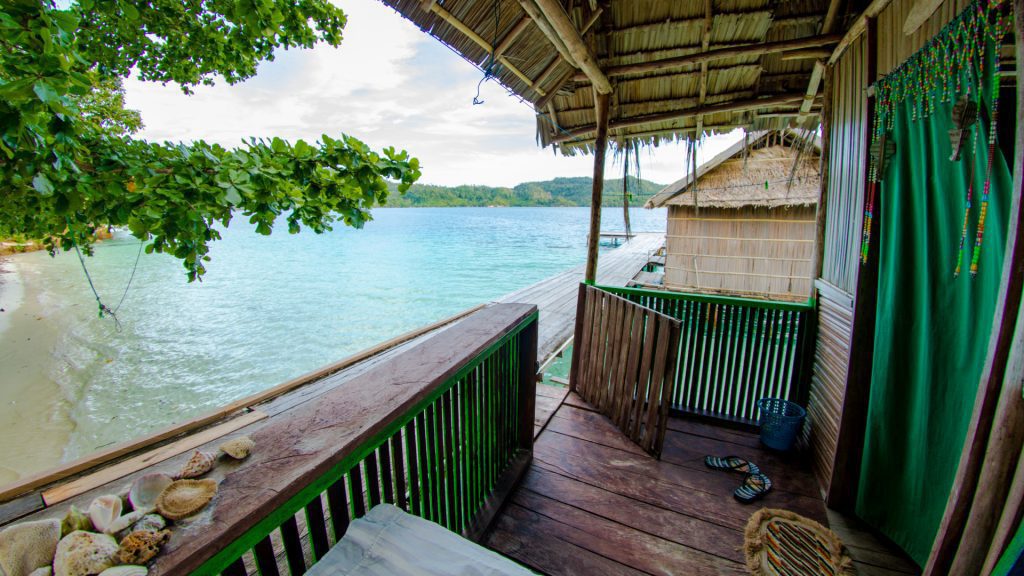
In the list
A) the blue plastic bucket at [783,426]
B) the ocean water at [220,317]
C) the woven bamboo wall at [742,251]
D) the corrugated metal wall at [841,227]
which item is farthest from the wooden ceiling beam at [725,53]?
the ocean water at [220,317]

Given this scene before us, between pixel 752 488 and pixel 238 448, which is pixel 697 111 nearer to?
pixel 752 488

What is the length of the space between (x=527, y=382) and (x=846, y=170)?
2.40 m

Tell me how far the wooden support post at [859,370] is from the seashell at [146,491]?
9.37 feet

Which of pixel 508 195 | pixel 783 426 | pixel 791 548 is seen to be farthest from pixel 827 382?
pixel 508 195

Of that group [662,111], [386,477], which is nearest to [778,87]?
[662,111]

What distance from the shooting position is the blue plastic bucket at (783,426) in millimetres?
2699

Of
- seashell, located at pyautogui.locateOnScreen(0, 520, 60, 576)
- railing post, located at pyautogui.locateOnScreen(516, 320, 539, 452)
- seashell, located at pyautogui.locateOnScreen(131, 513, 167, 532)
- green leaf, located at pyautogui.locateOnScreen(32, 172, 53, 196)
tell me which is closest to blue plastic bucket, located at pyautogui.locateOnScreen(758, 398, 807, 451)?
railing post, located at pyautogui.locateOnScreen(516, 320, 539, 452)

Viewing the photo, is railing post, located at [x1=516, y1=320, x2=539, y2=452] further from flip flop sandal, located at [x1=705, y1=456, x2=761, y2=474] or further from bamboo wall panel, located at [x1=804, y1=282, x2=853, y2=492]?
bamboo wall panel, located at [x1=804, y1=282, x2=853, y2=492]

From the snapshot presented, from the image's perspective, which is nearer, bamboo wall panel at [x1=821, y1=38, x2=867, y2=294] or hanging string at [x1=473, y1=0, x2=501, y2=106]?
bamboo wall panel at [x1=821, y1=38, x2=867, y2=294]

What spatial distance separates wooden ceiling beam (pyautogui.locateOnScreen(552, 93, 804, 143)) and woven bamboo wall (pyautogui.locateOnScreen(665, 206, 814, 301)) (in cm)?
638

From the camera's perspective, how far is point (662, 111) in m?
3.83

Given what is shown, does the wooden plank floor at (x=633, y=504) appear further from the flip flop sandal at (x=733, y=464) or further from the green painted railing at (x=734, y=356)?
the green painted railing at (x=734, y=356)

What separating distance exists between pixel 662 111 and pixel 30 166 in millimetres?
4241

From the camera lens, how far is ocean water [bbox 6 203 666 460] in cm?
942
